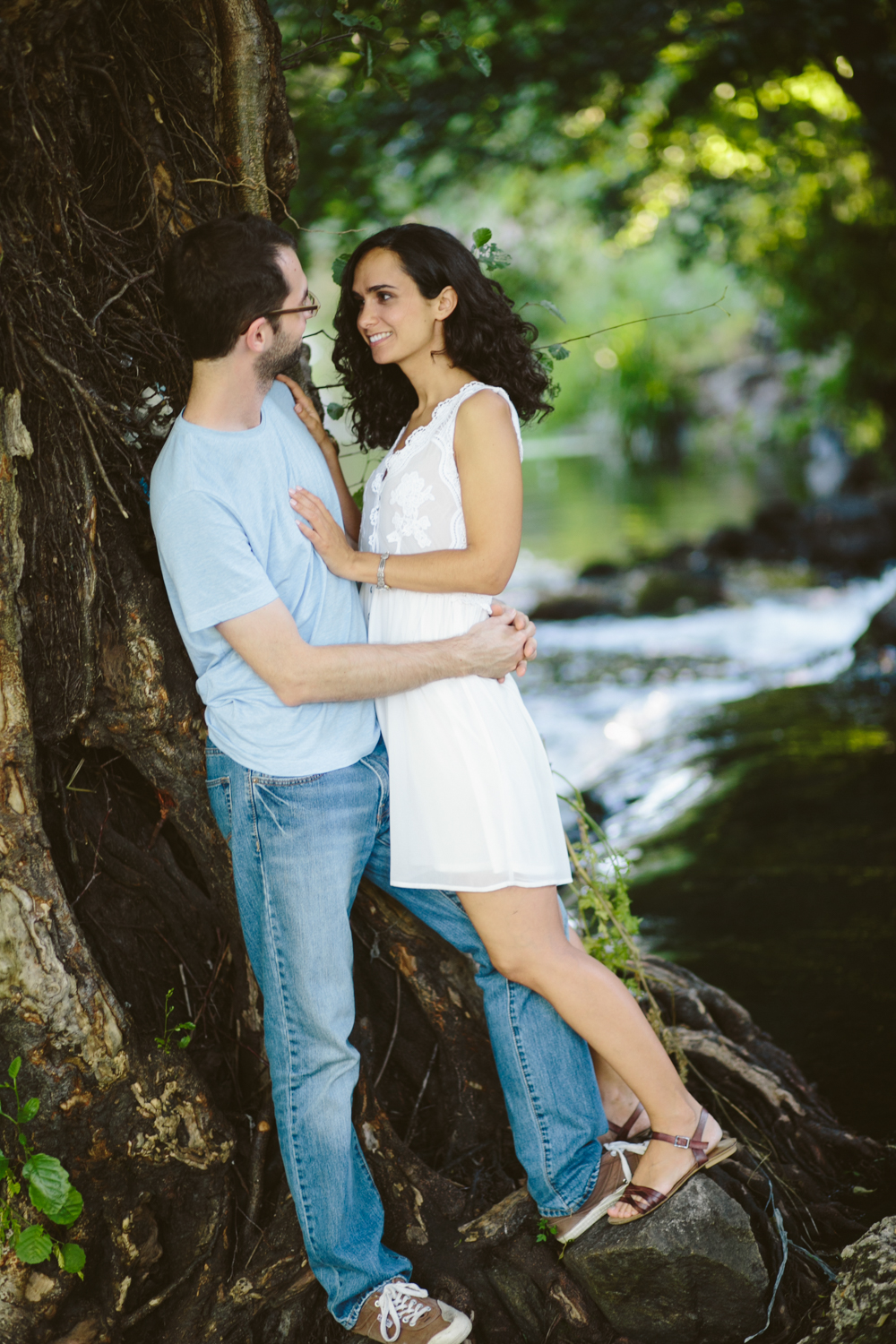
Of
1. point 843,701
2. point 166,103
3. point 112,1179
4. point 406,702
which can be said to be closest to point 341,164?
point 843,701

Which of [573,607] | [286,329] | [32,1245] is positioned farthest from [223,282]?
[573,607]

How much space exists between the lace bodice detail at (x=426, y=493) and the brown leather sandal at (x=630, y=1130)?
1.39 m

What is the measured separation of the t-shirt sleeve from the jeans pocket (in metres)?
0.37

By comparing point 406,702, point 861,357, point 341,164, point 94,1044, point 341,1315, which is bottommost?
point 341,1315

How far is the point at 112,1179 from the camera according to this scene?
234 centimetres

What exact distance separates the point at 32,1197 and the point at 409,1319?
789mm

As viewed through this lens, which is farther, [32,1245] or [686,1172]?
[686,1172]

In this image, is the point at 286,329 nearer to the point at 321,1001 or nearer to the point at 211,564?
the point at 211,564

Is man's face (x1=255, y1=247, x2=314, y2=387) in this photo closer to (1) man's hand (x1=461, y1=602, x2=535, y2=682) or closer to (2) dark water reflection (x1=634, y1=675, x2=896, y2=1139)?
(1) man's hand (x1=461, y1=602, x2=535, y2=682)

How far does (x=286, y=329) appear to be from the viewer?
226cm

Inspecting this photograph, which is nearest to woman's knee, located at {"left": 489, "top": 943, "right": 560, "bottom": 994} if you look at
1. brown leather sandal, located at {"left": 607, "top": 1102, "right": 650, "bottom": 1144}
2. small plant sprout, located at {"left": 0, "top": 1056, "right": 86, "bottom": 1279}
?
brown leather sandal, located at {"left": 607, "top": 1102, "right": 650, "bottom": 1144}

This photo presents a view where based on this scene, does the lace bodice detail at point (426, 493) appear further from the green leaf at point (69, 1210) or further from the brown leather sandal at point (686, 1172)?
the green leaf at point (69, 1210)

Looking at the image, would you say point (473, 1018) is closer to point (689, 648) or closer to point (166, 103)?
point (166, 103)

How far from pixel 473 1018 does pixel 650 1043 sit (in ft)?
1.70
